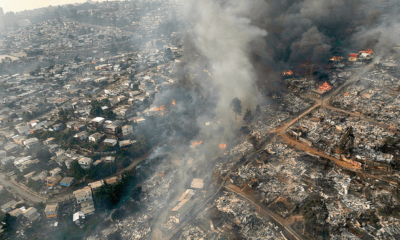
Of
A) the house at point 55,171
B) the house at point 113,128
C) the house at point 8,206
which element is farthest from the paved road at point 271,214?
the house at point 8,206

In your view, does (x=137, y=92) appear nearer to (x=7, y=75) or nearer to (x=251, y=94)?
(x=251, y=94)

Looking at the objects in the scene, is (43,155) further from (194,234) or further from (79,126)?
(194,234)

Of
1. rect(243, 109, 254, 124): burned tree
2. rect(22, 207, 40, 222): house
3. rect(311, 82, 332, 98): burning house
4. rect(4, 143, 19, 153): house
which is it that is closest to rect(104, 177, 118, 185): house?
rect(22, 207, 40, 222): house

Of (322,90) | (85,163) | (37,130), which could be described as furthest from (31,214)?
(322,90)

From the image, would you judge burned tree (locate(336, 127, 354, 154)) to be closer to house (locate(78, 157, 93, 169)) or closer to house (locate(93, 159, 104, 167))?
house (locate(93, 159, 104, 167))

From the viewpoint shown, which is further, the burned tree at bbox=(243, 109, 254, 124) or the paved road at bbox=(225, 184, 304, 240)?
the burned tree at bbox=(243, 109, 254, 124)
